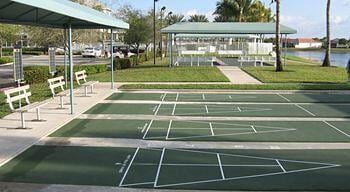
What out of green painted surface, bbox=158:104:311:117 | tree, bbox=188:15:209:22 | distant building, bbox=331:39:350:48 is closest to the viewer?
green painted surface, bbox=158:104:311:117

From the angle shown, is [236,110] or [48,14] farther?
[236,110]

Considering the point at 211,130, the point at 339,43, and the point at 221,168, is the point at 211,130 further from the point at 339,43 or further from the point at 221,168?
the point at 339,43

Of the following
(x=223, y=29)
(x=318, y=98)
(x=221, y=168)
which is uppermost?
(x=223, y=29)

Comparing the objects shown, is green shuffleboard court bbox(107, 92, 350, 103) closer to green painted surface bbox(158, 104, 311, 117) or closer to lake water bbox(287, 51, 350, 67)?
green painted surface bbox(158, 104, 311, 117)

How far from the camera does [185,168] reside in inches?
323

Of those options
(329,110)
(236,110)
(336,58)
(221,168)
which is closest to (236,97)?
(236,110)

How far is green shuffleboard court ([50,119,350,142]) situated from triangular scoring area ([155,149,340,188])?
1659 millimetres

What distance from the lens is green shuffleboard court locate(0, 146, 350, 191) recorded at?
24.2 feet

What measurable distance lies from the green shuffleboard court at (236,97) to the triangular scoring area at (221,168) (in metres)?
8.39

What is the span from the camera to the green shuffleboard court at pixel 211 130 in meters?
10.8

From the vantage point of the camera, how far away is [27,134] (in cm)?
1068

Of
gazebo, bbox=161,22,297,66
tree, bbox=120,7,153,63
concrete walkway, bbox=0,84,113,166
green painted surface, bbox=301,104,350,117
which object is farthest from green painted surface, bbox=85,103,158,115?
tree, bbox=120,7,153,63

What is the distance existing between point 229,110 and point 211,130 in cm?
339

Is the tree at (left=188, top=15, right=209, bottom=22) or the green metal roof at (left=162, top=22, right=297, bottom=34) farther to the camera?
the tree at (left=188, top=15, right=209, bottom=22)
